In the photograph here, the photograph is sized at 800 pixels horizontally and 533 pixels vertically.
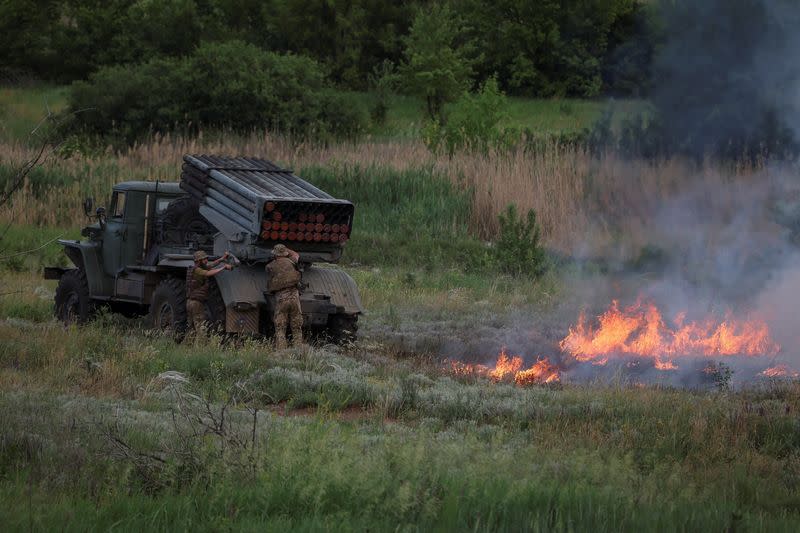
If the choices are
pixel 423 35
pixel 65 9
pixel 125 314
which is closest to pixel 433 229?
pixel 125 314

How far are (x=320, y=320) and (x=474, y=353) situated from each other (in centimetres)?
200

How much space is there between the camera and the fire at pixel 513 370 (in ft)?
46.0

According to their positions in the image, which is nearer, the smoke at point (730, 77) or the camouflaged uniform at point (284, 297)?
the camouflaged uniform at point (284, 297)

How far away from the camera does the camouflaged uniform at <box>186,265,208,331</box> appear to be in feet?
50.4

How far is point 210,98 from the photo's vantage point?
41.1 metres

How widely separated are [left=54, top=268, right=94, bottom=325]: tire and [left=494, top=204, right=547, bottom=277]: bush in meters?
8.36

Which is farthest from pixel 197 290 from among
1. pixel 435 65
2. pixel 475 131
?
pixel 435 65

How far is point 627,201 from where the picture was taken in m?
24.4

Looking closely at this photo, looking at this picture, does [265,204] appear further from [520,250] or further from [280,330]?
[520,250]

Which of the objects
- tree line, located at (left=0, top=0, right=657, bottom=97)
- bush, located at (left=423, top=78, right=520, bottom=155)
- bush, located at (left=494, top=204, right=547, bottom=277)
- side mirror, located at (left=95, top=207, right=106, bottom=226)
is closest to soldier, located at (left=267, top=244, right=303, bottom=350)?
side mirror, located at (left=95, top=207, right=106, bottom=226)

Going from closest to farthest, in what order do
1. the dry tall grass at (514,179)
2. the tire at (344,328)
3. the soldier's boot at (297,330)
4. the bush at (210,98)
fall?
the soldier's boot at (297,330) < the tire at (344,328) < the dry tall grass at (514,179) < the bush at (210,98)

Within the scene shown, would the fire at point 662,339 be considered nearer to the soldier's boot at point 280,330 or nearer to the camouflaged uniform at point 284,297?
the camouflaged uniform at point 284,297

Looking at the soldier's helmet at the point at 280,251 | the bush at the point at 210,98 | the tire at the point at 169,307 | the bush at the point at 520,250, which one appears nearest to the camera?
the soldier's helmet at the point at 280,251

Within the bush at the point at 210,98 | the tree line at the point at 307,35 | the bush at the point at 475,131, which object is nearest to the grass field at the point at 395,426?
the bush at the point at 475,131
